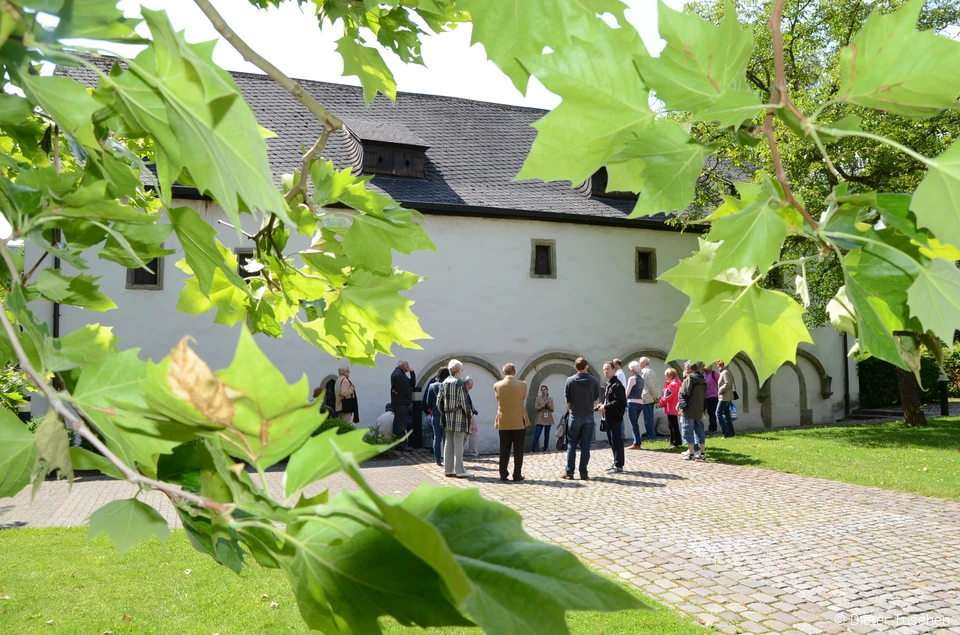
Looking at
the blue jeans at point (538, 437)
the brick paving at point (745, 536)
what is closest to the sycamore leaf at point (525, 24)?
the brick paving at point (745, 536)

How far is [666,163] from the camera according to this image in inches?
37.1

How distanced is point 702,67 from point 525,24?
247 mm

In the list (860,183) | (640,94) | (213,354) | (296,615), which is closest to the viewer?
(640,94)

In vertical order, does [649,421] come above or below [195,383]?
below

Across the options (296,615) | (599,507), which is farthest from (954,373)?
(296,615)

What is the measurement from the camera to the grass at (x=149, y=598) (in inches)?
208

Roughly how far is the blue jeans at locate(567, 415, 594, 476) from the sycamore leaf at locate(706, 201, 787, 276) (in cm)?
1039

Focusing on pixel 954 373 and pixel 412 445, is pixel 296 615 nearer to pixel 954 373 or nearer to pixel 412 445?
pixel 412 445

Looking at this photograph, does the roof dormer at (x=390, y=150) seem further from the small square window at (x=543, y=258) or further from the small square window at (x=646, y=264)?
the small square window at (x=646, y=264)

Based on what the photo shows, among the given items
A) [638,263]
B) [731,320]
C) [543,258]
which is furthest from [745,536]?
[638,263]

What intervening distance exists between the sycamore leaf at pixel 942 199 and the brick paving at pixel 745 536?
515 centimetres

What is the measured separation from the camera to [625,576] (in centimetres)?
660

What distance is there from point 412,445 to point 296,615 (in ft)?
33.9

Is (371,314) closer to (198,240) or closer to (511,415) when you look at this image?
(198,240)
